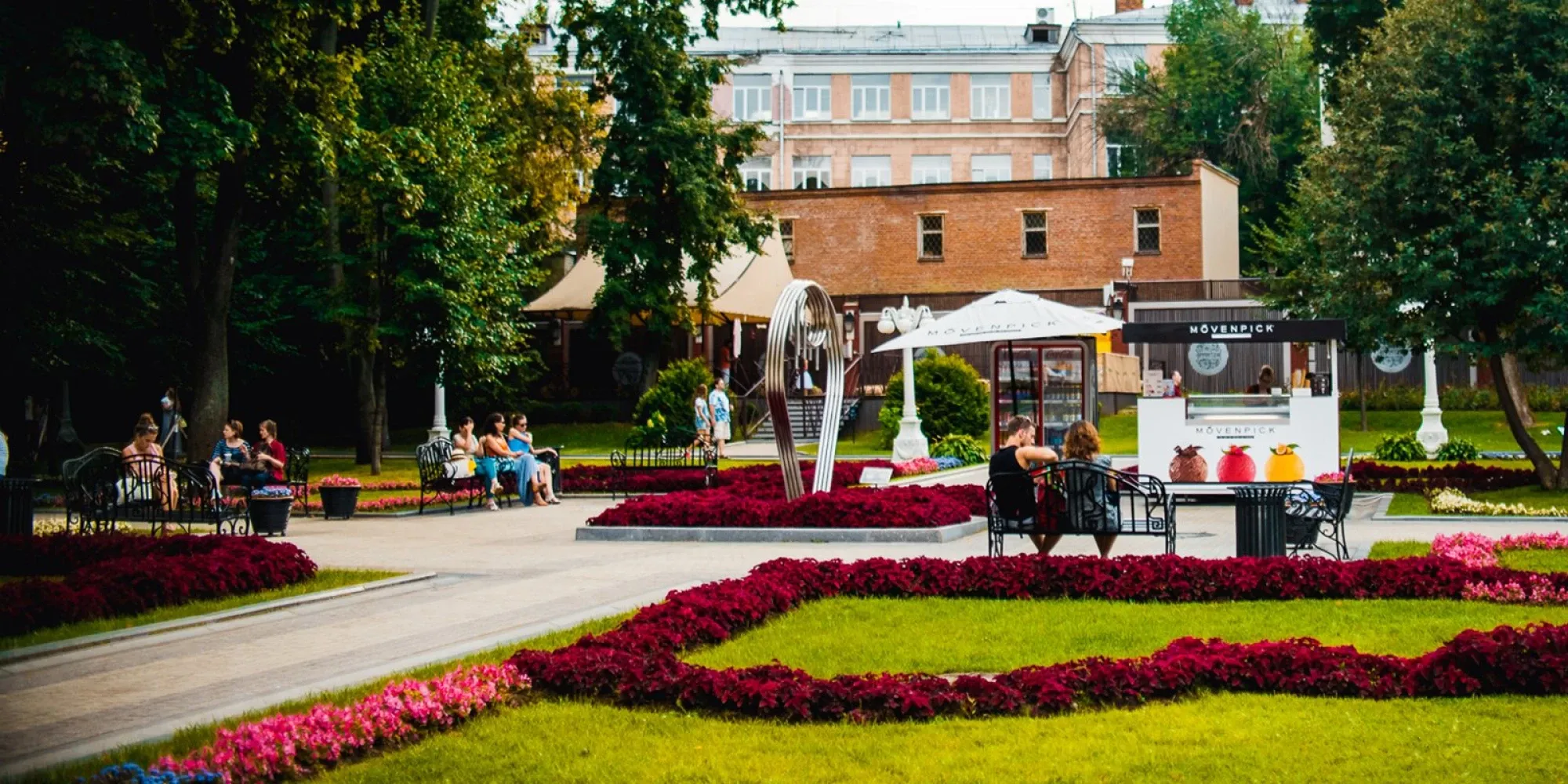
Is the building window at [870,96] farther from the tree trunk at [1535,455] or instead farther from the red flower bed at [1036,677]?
the red flower bed at [1036,677]

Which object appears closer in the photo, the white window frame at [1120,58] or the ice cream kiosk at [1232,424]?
the ice cream kiosk at [1232,424]

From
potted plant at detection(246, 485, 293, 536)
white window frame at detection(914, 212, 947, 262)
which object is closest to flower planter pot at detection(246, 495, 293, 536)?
potted plant at detection(246, 485, 293, 536)

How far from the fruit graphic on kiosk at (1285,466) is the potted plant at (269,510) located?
11.7 metres

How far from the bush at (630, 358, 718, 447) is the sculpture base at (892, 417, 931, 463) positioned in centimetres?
593

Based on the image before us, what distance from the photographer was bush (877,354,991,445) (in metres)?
35.2

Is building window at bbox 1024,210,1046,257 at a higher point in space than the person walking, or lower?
higher

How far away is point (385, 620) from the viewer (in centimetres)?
1148

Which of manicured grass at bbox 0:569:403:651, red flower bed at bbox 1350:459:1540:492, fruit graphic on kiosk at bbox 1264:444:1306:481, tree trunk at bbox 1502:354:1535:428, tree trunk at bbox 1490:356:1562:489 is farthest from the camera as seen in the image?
tree trunk at bbox 1502:354:1535:428

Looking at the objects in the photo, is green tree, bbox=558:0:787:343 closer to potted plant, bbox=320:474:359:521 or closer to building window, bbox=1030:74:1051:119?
potted plant, bbox=320:474:359:521

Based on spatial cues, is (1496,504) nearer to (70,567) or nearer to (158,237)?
(70,567)

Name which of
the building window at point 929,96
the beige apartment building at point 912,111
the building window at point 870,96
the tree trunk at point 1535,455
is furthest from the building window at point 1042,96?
the tree trunk at point 1535,455

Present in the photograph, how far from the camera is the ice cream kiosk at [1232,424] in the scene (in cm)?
2022

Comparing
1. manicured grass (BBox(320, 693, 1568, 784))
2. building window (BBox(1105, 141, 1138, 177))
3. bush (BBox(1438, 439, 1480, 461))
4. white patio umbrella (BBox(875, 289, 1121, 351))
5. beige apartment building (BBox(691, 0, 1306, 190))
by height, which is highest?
beige apartment building (BBox(691, 0, 1306, 190))

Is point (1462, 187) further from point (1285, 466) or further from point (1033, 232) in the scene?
point (1033, 232)
